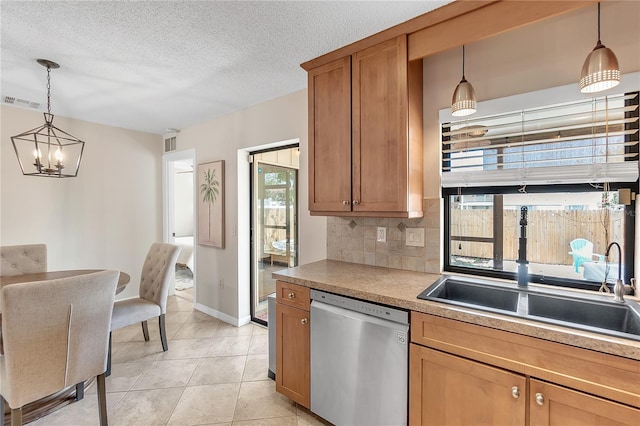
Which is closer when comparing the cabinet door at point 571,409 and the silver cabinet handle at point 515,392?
the cabinet door at point 571,409

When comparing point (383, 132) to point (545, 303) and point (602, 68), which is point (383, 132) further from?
point (545, 303)

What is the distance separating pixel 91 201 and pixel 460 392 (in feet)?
14.8

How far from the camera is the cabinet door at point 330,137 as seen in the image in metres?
2.07

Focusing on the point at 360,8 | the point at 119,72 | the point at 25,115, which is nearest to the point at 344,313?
the point at 360,8

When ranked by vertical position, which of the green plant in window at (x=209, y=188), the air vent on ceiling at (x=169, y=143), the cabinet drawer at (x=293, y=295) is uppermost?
the air vent on ceiling at (x=169, y=143)

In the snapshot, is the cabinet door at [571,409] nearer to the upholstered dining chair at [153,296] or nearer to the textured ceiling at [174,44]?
the textured ceiling at [174,44]

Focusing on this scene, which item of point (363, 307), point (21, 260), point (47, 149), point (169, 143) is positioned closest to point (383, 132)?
point (363, 307)

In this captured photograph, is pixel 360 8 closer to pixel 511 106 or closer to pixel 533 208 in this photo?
pixel 511 106

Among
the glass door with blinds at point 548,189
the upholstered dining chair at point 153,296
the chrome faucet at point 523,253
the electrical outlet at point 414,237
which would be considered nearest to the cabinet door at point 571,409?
the chrome faucet at point 523,253

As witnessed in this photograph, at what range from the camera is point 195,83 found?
263 cm

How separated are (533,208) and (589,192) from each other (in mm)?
274

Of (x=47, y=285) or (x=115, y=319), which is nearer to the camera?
(x=47, y=285)

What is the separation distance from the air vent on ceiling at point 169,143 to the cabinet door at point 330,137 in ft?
9.62

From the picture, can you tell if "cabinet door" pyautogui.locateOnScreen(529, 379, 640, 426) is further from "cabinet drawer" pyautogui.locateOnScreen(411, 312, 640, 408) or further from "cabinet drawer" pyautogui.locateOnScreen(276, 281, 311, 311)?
"cabinet drawer" pyautogui.locateOnScreen(276, 281, 311, 311)
